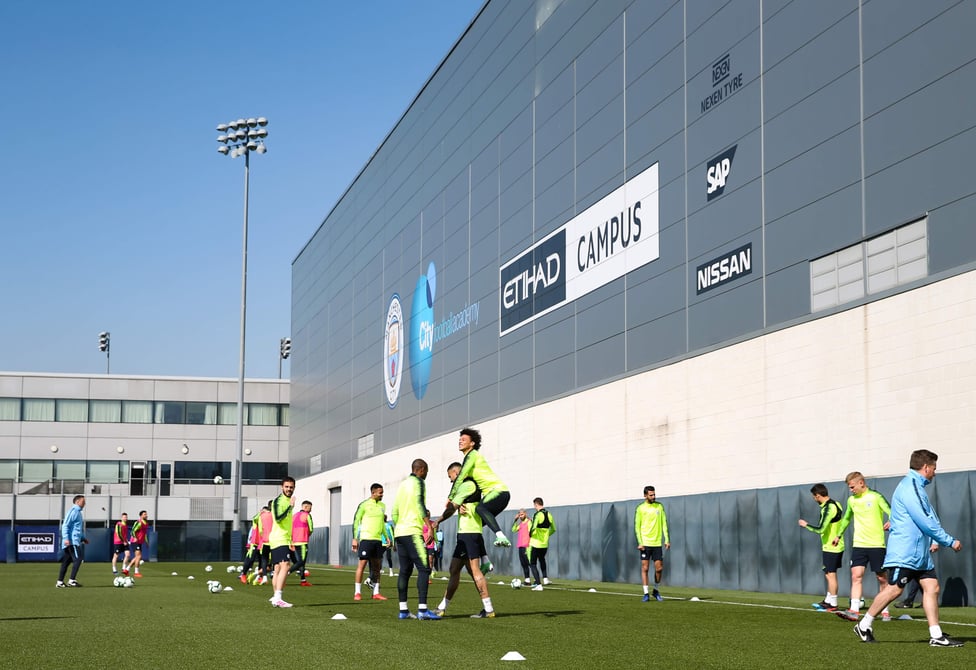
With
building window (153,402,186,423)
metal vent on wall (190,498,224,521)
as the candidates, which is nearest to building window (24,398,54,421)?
building window (153,402,186,423)

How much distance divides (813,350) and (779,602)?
5.07 metres

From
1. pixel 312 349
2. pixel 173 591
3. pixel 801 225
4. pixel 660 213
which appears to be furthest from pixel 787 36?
pixel 312 349

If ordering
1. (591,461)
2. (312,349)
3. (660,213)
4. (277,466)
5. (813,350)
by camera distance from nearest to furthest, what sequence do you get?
(813,350) → (660,213) → (591,461) → (312,349) → (277,466)

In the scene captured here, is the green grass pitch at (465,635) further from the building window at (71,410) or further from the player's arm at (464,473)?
the building window at (71,410)

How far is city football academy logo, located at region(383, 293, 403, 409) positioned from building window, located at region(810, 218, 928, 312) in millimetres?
32242

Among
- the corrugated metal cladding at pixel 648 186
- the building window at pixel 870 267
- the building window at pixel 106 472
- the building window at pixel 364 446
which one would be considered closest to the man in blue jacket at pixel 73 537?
the corrugated metal cladding at pixel 648 186

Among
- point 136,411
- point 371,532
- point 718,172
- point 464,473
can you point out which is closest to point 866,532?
point 464,473

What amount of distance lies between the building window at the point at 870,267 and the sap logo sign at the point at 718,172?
406cm

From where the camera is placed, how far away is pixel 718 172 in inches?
1022

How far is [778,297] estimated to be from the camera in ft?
76.7

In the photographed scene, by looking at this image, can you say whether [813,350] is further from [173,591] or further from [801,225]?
[173,591]

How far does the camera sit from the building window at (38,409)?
243 ft

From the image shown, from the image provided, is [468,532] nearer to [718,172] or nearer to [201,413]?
[718,172]

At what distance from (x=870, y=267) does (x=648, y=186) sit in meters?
9.30
